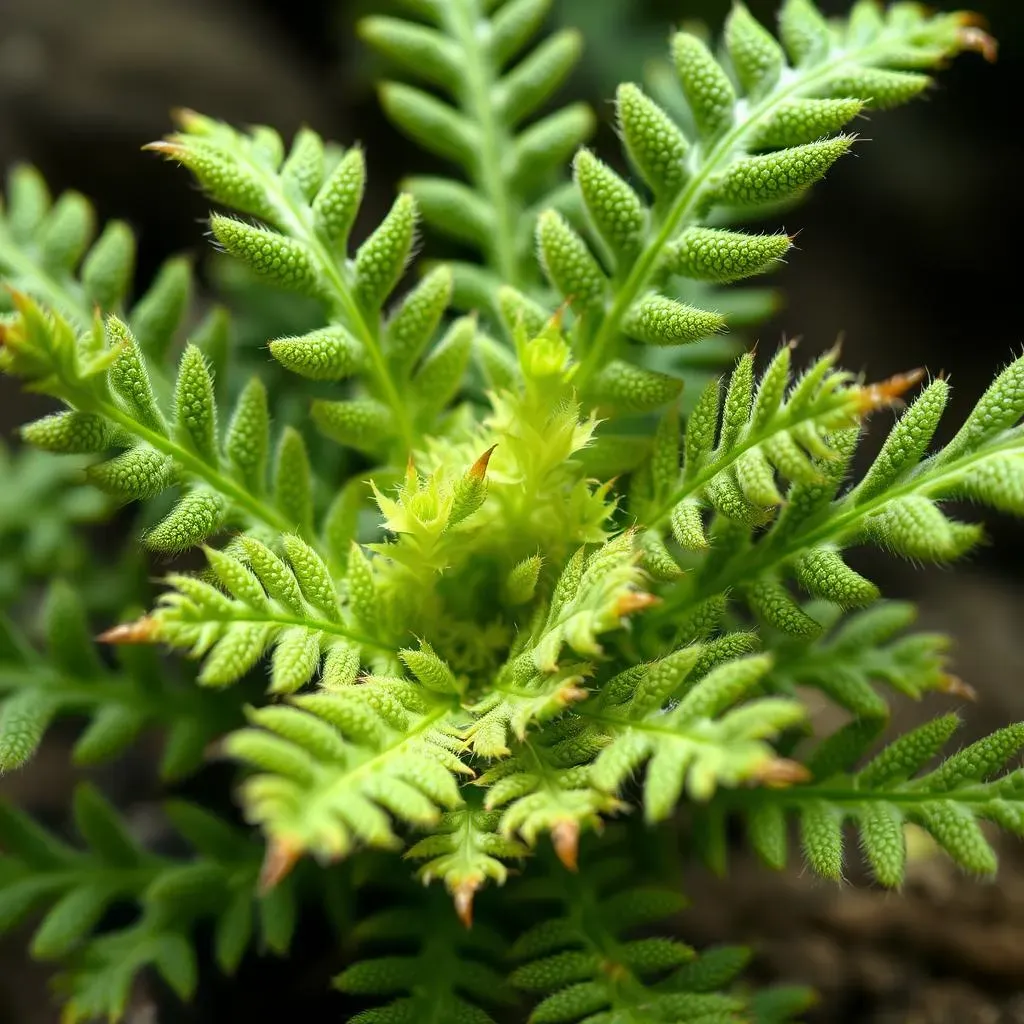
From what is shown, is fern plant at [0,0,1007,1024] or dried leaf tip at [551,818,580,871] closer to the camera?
dried leaf tip at [551,818,580,871]

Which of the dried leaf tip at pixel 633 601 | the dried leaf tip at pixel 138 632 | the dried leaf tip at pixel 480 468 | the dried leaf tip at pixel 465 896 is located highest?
the dried leaf tip at pixel 480 468

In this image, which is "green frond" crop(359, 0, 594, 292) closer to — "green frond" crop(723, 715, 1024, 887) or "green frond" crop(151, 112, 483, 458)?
"green frond" crop(151, 112, 483, 458)

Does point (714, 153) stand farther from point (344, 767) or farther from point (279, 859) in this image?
point (279, 859)

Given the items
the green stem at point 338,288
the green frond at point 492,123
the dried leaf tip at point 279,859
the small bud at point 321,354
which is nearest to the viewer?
the dried leaf tip at point 279,859

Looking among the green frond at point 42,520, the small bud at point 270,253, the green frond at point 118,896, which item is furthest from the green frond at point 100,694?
the small bud at point 270,253

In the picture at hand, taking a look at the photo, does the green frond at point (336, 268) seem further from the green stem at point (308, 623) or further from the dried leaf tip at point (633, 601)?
the dried leaf tip at point (633, 601)

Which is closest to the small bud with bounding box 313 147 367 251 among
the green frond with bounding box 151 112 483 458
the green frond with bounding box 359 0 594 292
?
the green frond with bounding box 151 112 483 458

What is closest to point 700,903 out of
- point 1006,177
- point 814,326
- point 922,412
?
point 922,412
